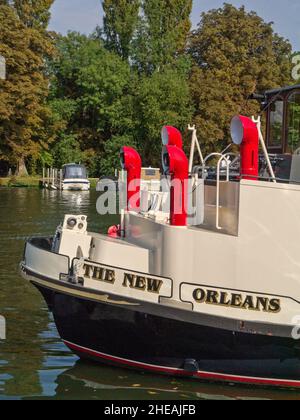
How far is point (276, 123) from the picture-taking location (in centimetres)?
1212

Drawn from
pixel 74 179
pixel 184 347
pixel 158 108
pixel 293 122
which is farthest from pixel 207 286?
pixel 158 108

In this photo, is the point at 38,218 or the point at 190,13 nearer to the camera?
the point at 38,218

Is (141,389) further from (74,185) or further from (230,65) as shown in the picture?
(230,65)

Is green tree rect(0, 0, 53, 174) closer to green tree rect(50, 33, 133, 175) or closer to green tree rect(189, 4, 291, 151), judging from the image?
green tree rect(50, 33, 133, 175)

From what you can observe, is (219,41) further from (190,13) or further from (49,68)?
(49,68)

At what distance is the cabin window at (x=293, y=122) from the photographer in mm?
11552

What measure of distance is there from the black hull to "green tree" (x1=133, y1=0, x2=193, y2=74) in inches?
2484

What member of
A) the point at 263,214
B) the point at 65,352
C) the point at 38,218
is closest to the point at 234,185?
the point at 263,214

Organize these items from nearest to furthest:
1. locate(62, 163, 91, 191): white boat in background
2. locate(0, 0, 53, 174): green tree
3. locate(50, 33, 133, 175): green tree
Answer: locate(62, 163, 91, 191): white boat in background < locate(0, 0, 53, 174): green tree < locate(50, 33, 133, 175): green tree

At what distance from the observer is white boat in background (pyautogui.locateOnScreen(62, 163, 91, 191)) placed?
197ft

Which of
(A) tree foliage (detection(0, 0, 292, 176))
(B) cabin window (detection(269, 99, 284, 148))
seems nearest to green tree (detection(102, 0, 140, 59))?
(A) tree foliage (detection(0, 0, 292, 176))

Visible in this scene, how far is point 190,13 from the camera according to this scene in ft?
252

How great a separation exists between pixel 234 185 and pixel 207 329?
1873 mm
